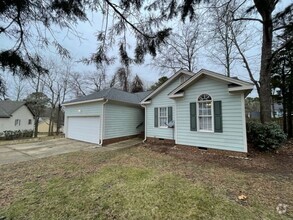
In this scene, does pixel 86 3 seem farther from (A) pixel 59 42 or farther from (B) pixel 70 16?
(A) pixel 59 42

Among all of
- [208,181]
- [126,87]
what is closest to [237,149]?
[208,181]

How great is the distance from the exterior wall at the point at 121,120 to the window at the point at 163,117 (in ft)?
9.32

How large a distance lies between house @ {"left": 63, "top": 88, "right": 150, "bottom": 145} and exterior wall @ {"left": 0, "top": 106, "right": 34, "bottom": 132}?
1663cm

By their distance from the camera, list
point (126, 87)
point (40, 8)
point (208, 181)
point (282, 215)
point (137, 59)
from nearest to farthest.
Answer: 1. point (40, 8)
2. point (282, 215)
3. point (137, 59)
4. point (208, 181)
5. point (126, 87)

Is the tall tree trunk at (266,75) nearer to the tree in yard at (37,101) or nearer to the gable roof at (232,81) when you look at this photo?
the gable roof at (232,81)

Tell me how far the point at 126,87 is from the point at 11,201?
22.7 meters

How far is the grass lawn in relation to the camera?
10.0 ft

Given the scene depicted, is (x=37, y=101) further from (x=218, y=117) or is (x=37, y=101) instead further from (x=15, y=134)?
(x=218, y=117)

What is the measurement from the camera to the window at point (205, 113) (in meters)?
7.84

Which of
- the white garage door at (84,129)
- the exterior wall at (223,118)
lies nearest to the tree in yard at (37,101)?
A: the white garage door at (84,129)

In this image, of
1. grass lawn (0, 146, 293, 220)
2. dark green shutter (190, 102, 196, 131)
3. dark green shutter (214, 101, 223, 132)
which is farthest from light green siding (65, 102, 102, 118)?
dark green shutter (214, 101, 223, 132)

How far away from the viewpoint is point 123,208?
320cm

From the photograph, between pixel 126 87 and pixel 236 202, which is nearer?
pixel 236 202

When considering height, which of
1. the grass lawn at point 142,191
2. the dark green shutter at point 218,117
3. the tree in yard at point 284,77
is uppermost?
the tree in yard at point 284,77
